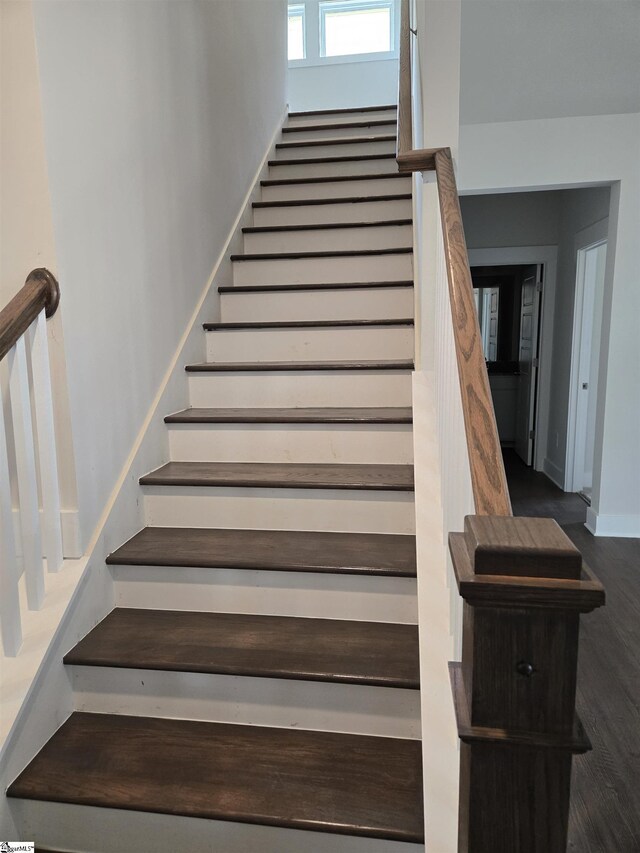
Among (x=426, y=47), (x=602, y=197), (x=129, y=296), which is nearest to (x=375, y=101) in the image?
(x=602, y=197)

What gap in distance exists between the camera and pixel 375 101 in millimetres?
5176

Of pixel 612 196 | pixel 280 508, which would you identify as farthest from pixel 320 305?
pixel 612 196

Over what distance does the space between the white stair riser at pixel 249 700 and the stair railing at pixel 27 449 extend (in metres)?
0.30

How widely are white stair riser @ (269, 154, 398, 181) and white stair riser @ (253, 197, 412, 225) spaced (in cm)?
30

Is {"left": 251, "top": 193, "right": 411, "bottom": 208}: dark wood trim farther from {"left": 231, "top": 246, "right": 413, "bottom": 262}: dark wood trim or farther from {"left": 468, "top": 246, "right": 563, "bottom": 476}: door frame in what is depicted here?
{"left": 468, "top": 246, "right": 563, "bottom": 476}: door frame

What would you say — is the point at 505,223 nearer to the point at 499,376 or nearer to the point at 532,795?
the point at 499,376

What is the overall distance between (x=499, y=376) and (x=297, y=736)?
18.3 feet

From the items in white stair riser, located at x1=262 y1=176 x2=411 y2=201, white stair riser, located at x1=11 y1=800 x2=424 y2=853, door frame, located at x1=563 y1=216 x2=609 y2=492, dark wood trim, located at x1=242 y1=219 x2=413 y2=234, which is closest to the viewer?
white stair riser, located at x1=11 y1=800 x2=424 y2=853

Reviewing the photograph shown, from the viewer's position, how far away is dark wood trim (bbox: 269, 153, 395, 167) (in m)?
3.50

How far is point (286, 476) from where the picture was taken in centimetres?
196

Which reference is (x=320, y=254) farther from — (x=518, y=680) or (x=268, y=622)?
(x=518, y=680)

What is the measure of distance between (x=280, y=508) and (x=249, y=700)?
0.63 m

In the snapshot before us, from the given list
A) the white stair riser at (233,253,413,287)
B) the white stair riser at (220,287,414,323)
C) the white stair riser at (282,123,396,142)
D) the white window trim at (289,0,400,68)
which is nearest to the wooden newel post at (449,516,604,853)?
the white stair riser at (220,287,414,323)

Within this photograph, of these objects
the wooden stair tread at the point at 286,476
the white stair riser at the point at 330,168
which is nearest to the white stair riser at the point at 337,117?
the white stair riser at the point at 330,168
